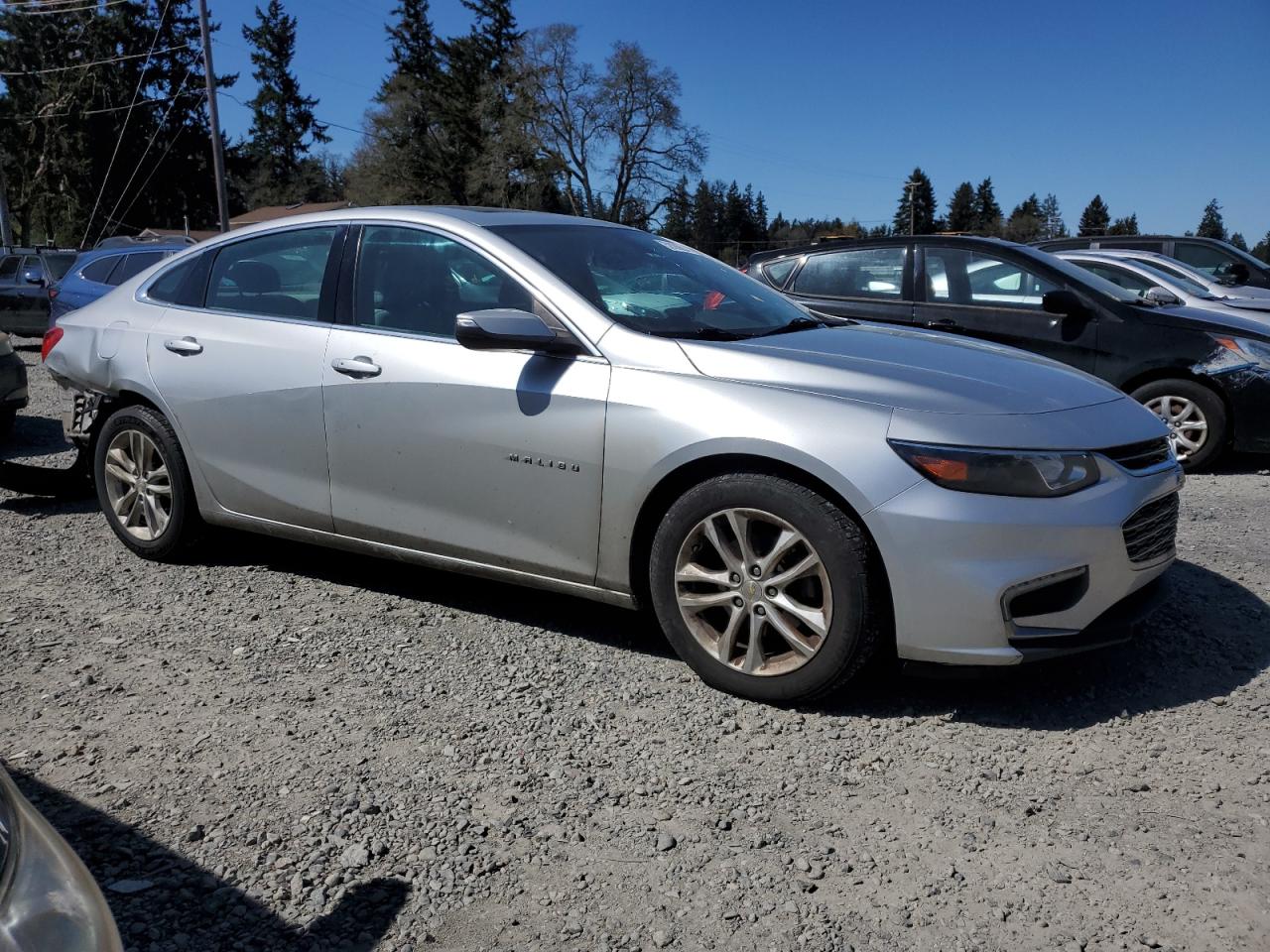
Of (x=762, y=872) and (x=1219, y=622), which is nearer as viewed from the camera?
(x=762, y=872)

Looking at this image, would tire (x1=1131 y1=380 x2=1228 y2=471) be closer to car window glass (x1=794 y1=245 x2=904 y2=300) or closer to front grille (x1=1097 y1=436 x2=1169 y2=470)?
car window glass (x1=794 y1=245 x2=904 y2=300)

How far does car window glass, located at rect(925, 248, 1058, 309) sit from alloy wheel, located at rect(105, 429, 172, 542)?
18.2 feet

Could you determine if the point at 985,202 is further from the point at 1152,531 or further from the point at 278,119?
the point at 1152,531

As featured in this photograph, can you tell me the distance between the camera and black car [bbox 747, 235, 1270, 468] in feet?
23.8

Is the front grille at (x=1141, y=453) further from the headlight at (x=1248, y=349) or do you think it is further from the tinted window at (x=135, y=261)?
the tinted window at (x=135, y=261)

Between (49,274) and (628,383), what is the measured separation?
626 inches

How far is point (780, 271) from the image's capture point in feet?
28.4

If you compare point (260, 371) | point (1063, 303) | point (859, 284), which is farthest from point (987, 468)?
point (859, 284)

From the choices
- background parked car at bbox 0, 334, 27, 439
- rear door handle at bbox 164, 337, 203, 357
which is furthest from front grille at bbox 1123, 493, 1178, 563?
background parked car at bbox 0, 334, 27, 439

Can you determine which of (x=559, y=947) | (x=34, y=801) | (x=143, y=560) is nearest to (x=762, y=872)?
(x=559, y=947)

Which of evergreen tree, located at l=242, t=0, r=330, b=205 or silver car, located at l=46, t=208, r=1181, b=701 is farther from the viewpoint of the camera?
evergreen tree, located at l=242, t=0, r=330, b=205

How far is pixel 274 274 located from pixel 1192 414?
6.05m

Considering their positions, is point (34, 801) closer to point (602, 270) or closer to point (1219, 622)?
point (602, 270)

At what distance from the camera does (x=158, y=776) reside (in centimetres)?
312
